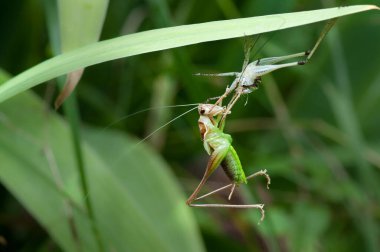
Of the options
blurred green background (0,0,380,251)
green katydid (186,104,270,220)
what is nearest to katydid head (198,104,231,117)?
green katydid (186,104,270,220)

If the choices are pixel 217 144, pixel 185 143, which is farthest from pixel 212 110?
pixel 185 143

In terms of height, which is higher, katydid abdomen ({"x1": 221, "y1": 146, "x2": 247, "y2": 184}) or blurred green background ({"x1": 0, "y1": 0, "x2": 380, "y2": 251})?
blurred green background ({"x1": 0, "y1": 0, "x2": 380, "y2": 251})

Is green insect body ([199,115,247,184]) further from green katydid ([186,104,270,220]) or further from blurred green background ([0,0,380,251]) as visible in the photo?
blurred green background ([0,0,380,251])

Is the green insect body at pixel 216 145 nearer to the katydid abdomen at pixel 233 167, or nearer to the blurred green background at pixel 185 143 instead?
the katydid abdomen at pixel 233 167

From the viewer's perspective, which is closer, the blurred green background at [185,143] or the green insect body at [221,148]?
the green insect body at [221,148]

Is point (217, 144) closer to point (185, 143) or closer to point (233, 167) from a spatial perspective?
point (233, 167)

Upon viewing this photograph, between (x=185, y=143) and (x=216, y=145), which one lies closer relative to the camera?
(x=216, y=145)

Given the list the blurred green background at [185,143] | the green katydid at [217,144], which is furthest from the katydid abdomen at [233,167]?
the blurred green background at [185,143]

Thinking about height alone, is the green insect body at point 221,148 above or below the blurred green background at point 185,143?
below

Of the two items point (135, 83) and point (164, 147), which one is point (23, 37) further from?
point (164, 147)
